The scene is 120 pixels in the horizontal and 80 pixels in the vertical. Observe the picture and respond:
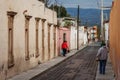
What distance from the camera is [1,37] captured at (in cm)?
2008

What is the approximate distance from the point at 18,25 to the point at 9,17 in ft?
7.74

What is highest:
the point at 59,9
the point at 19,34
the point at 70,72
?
the point at 59,9

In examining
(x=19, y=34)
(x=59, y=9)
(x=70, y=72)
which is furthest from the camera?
(x=59, y=9)

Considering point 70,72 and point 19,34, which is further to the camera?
point 70,72

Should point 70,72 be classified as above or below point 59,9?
below

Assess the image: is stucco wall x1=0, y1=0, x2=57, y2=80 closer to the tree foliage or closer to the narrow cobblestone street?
the narrow cobblestone street

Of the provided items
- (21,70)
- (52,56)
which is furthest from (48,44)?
(21,70)

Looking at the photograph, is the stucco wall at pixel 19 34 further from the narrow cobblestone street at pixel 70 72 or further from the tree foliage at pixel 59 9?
the tree foliage at pixel 59 9

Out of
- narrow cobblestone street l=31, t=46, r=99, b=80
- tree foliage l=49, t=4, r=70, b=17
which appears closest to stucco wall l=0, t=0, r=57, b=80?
narrow cobblestone street l=31, t=46, r=99, b=80

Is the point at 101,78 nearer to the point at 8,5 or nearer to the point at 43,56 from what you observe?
the point at 8,5

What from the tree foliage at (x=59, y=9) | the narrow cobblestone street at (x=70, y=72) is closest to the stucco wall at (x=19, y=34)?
the narrow cobblestone street at (x=70, y=72)

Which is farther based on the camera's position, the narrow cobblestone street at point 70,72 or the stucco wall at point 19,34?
the narrow cobblestone street at point 70,72

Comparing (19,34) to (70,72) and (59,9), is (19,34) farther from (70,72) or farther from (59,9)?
(59,9)

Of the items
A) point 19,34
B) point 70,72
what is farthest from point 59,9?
point 19,34
